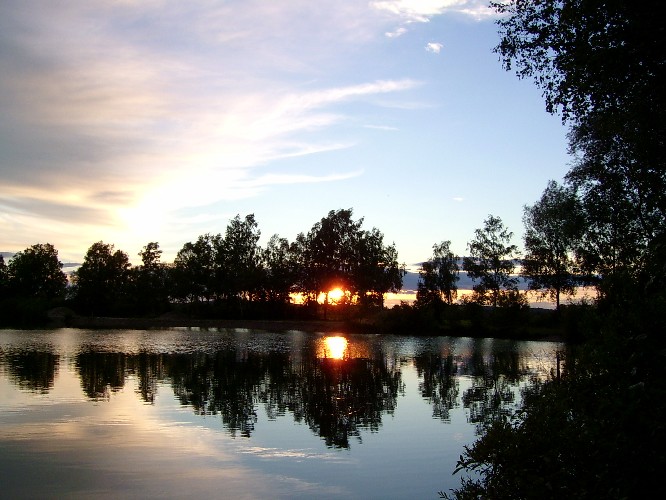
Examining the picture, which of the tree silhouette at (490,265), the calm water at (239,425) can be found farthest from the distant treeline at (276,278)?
the calm water at (239,425)

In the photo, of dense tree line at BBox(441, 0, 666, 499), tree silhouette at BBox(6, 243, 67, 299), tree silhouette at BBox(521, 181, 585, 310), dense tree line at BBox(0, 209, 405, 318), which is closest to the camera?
dense tree line at BBox(441, 0, 666, 499)

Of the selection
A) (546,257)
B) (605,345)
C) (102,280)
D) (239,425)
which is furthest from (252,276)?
(605,345)

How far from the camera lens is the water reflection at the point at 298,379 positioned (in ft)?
78.4

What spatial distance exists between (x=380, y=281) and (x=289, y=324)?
81.5 ft

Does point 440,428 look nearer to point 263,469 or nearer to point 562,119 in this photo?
point 263,469

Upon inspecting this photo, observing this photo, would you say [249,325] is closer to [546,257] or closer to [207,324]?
[207,324]

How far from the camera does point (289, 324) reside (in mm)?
109500

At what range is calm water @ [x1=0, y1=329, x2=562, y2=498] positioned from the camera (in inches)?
579

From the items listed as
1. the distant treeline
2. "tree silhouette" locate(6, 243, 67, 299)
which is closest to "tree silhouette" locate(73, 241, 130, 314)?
the distant treeline

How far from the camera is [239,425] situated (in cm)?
2134

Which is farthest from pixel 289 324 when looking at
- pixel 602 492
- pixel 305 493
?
pixel 602 492

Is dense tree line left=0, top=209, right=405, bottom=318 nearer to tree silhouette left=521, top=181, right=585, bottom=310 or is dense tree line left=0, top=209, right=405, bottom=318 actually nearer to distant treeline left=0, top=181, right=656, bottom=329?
distant treeline left=0, top=181, right=656, bottom=329

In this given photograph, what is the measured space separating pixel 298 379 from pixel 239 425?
43.5 ft

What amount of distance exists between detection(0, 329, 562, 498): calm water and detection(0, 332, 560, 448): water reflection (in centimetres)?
11
